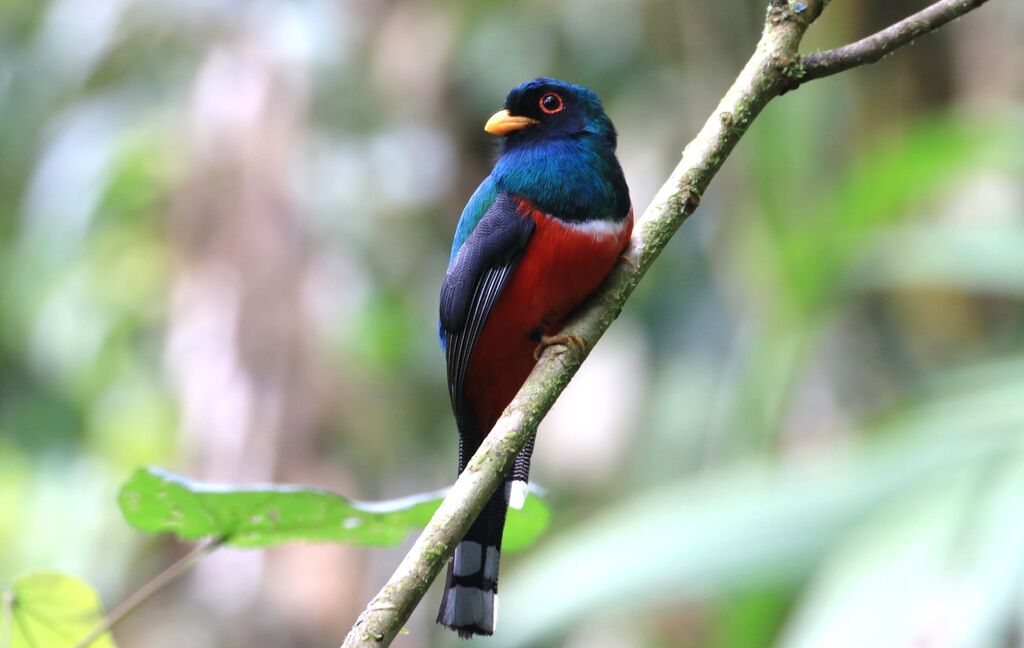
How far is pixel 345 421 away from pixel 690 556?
109 inches

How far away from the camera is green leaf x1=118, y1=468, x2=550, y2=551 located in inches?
74.7

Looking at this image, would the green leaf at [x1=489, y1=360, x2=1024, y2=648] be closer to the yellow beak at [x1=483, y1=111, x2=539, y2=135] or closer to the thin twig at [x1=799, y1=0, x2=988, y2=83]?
the yellow beak at [x1=483, y1=111, x2=539, y2=135]

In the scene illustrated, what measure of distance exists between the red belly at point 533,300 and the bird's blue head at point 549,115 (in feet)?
1.07

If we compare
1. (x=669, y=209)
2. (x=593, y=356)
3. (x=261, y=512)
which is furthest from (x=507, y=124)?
(x=593, y=356)

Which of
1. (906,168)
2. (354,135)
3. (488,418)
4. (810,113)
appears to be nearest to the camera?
(488,418)

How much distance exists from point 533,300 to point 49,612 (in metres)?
1.11

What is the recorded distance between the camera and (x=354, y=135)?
7832 mm

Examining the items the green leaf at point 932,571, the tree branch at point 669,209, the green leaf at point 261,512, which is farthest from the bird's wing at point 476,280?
the green leaf at point 932,571

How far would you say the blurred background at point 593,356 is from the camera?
4.24 metres

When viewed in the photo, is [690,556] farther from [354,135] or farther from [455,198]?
[354,135]

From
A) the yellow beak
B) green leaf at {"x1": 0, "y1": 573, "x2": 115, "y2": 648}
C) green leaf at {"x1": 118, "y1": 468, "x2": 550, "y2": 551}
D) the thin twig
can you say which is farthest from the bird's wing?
green leaf at {"x1": 0, "y1": 573, "x2": 115, "y2": 648}

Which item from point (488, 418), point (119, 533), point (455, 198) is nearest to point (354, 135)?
point (455, 198)

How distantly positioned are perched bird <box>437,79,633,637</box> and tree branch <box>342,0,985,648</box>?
0.11m

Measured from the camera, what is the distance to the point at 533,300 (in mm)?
2605
